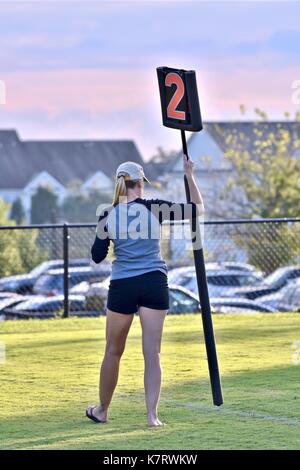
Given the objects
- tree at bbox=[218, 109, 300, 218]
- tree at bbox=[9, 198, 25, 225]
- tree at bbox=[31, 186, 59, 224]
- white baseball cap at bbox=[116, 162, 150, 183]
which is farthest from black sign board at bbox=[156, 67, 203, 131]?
tree at bbox=[31, 186, 59, 224]

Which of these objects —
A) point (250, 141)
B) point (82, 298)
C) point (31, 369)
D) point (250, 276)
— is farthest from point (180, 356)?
point (250, 141)

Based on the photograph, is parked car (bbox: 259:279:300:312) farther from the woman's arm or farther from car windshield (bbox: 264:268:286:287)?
the woman's arm

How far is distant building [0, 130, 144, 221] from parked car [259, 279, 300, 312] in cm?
8208

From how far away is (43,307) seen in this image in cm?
2512

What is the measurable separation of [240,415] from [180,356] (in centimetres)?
451

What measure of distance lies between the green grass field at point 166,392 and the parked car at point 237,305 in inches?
240

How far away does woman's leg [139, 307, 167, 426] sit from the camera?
928 cm

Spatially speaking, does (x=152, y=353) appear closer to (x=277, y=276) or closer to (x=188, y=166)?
(x=188, y=166)

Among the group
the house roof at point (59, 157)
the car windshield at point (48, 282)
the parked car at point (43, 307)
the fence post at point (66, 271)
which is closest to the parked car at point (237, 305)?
the parked car at point (43, 307)

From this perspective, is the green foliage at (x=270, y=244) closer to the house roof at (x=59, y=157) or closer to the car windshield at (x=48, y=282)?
the car windshield at (x=48, y=282)

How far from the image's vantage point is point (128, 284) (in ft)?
30.4

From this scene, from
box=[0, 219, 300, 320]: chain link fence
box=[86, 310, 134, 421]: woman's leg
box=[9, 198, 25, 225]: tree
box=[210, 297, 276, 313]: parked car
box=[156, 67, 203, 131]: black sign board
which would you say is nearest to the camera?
box=[86, 310, 134, 421]: woman's leg

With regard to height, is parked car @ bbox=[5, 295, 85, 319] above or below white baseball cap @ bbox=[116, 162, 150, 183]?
above
